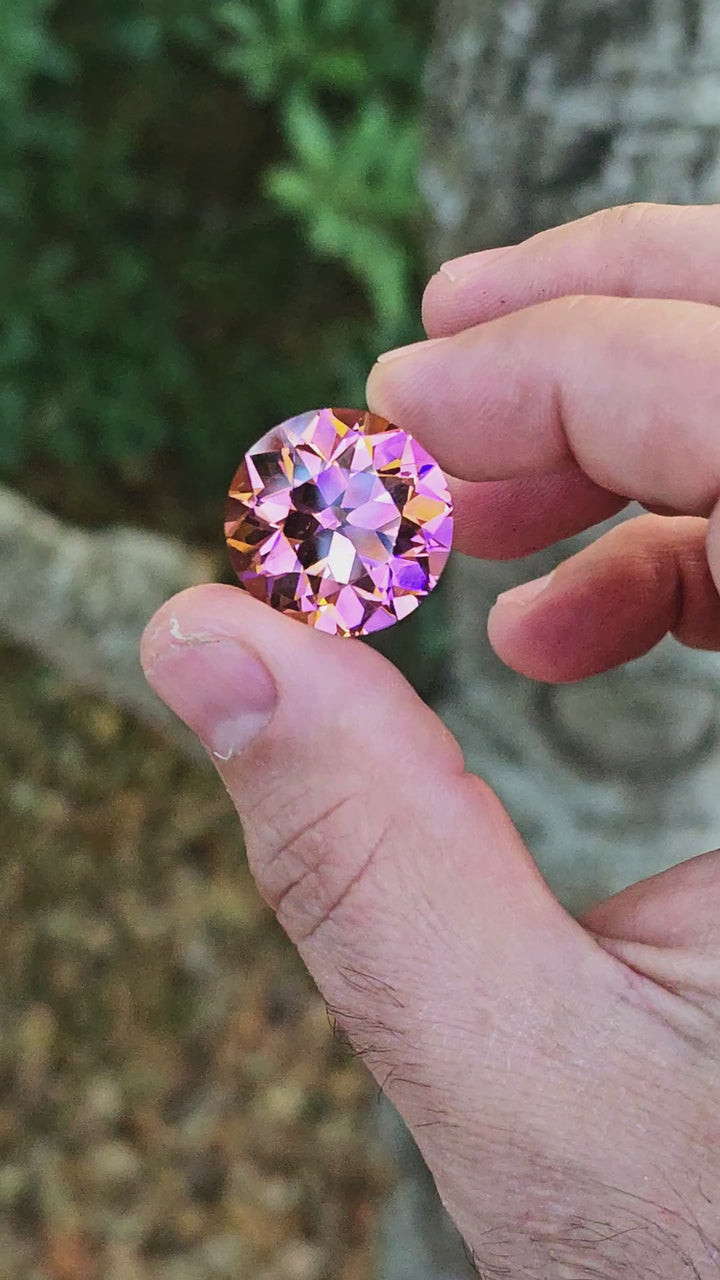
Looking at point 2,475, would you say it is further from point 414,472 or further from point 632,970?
point 632,970

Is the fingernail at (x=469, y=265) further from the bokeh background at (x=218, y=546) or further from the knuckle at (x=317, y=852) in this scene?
the knuckle at (x=317, y=852)

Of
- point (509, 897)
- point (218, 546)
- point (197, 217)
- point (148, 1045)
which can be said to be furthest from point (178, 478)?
point (509, 897)

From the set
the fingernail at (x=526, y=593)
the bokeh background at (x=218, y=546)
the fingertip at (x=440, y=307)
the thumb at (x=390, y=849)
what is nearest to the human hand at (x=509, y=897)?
the thumb at (x=390, y=849)

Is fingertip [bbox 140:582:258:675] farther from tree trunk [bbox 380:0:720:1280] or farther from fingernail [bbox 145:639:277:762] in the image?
tree trunk [bbox 380:0:720:1280]

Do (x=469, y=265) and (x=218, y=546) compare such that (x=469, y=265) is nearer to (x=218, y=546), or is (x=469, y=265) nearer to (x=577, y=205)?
(x=577, y=205)

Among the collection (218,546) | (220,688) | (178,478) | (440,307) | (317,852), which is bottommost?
(218,546)
